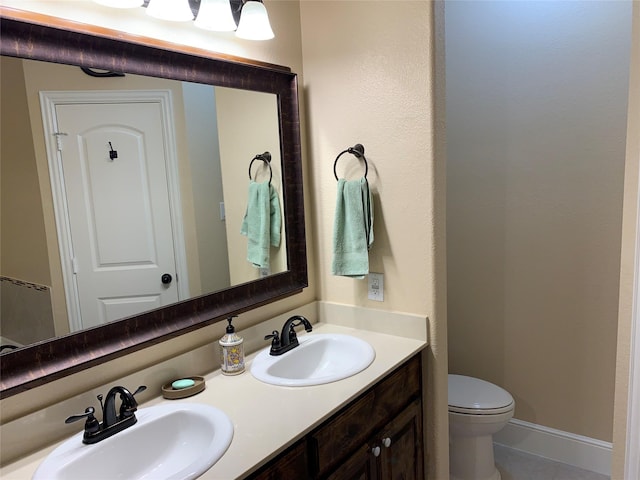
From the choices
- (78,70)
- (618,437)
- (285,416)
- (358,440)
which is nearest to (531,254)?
(618,437)

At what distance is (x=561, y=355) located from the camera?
2.40 m

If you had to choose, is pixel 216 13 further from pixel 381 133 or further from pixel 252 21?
pixel 381 133

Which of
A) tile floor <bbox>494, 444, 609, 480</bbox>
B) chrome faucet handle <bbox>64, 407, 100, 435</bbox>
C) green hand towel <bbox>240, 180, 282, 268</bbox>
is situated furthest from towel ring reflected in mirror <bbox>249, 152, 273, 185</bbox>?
tile floor <bbox>494, 444, 609, 480</bbox>

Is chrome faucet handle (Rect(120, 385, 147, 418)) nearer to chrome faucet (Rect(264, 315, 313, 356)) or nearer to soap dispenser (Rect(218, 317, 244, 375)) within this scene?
soap dispenser (Rect(218, 317, 244, 375))

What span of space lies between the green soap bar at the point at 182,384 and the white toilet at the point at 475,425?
4.24 feet

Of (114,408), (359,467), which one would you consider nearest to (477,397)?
(359,467)

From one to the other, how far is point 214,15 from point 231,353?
111cm

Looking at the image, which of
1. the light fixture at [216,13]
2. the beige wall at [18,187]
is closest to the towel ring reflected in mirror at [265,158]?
the light fixture at [216,13]

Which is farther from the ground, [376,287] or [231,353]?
[376,287]

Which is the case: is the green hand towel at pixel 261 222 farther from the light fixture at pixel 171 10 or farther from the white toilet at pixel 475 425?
the white toilet at pixel 475 425

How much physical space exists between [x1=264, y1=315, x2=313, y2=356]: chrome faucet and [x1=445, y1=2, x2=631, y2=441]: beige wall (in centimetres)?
123

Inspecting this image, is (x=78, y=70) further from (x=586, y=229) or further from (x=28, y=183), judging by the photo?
(x=586, y=229)

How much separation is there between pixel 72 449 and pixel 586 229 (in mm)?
2230

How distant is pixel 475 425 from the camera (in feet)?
7.17
